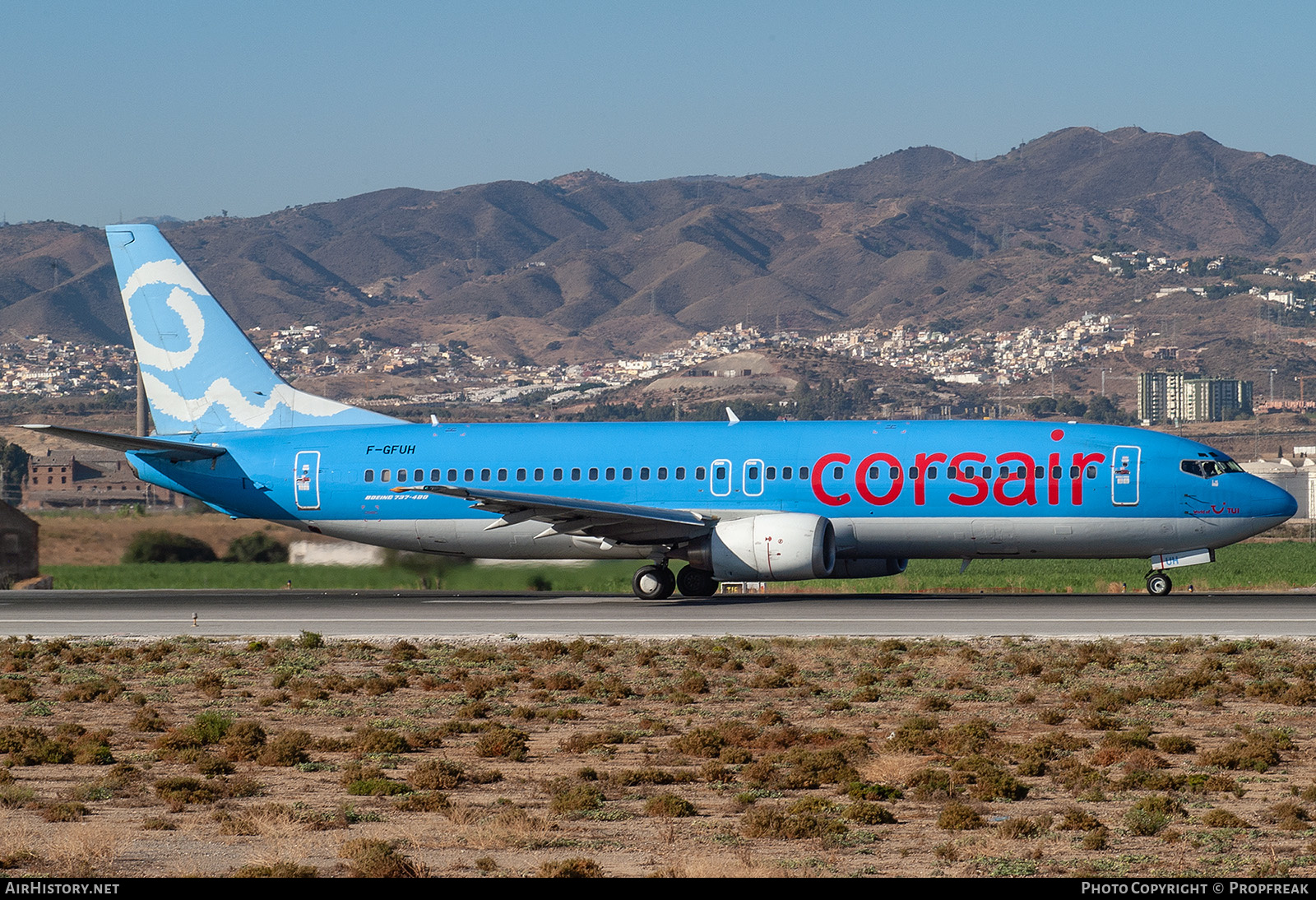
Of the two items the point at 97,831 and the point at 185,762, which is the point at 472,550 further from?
the point at 97,831

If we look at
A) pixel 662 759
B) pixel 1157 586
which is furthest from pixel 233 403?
pixel 662 759

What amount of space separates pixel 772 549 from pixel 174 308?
20719 mm

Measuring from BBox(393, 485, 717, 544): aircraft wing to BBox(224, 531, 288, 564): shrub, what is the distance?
10036 mm

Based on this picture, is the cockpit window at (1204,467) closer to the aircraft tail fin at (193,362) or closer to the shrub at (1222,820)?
the aircraft tail fin at (193,362)

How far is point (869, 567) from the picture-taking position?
4231 cm

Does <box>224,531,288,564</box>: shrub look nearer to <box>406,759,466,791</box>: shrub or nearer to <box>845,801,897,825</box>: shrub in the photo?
<box>406,759,466,791</box>: shrub

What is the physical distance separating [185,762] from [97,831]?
4758 mm

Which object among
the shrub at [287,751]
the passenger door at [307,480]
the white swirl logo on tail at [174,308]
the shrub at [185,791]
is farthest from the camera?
the white swirl logo on tail at [174,308]

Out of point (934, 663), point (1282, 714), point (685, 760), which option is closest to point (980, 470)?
point (934, 663)

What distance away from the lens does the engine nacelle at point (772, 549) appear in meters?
38.6

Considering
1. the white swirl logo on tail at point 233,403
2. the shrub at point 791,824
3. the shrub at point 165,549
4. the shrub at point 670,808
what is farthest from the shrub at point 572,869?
the shrub at point 165,549

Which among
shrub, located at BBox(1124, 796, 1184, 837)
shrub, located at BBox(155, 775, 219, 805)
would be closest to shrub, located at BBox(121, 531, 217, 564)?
shrub, located at BBox(155, 775, 219, 805)

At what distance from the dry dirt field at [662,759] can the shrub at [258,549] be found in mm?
18704

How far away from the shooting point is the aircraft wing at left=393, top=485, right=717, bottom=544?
39.2 metres
